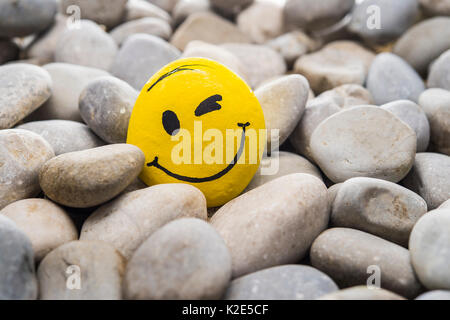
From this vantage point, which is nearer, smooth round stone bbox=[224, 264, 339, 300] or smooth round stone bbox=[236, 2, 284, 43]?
smooth round stone bbox=[224, 264, 339, 300]

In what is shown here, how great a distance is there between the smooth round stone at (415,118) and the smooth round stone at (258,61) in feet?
2.97

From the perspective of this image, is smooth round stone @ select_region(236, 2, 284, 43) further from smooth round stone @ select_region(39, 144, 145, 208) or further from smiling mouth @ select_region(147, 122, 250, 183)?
smooth round stone @ select_region(39, 144, 145, 208)

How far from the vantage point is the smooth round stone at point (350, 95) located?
188 cm

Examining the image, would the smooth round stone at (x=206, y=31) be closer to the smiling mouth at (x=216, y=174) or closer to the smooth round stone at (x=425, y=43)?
the smooth round stone at (x=425, y=43)

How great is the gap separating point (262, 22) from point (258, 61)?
50 cm

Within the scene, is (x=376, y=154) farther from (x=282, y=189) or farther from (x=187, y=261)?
(x=187, y=261)

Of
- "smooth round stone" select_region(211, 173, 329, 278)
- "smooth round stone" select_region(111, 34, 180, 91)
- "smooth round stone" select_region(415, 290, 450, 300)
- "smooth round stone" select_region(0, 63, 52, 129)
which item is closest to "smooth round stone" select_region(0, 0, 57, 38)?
"smooth round stone" select_region(111, 34, 180, 91)

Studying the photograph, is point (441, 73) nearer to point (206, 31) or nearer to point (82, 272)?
point (206, 31)

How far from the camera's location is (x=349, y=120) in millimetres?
1433

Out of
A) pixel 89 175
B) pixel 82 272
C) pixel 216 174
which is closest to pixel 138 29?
pixel 216 174

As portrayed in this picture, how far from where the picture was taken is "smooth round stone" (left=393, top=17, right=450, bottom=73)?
2229 mm

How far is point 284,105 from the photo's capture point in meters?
1.61

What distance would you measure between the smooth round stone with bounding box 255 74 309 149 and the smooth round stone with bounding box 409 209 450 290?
66 cm

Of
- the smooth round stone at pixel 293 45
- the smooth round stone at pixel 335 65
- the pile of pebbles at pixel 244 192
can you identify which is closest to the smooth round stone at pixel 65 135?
the pile of pebbles at pixel 244 192
